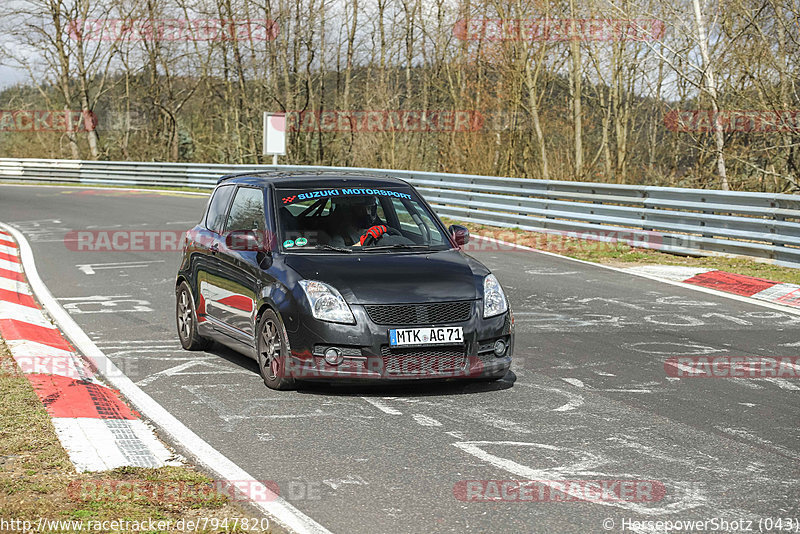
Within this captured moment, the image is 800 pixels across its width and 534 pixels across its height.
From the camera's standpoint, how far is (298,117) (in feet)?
151

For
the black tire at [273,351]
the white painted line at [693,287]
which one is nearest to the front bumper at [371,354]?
the black tire at [273,351]

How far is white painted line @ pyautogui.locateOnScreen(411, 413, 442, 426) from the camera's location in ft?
21.0

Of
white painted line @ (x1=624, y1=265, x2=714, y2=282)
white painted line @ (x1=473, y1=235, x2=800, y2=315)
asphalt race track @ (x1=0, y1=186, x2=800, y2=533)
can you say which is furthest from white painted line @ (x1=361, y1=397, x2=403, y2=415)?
white painted line @ (x1=624, y1=265, x2=714, y2=282)

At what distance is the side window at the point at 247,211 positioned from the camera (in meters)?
8.37

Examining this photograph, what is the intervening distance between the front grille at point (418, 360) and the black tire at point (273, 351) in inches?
29.5

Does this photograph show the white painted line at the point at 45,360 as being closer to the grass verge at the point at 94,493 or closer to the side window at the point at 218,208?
the side window at the point at 218,208

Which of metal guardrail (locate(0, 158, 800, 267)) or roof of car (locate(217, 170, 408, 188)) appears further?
metal guardrail (locate(0, 158, 800, 267))

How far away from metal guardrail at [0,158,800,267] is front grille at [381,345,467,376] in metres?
8.64

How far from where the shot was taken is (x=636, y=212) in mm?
17156

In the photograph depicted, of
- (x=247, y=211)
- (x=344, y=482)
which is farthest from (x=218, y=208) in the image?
(x=344, y=482)

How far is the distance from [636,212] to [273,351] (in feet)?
36.2

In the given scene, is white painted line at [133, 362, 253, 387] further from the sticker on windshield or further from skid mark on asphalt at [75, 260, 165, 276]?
skid mark on asphalt at [75, 260, 165, 276]

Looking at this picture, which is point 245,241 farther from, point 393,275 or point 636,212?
point 636,212

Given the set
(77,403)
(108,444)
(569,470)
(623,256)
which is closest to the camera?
(569,470)
